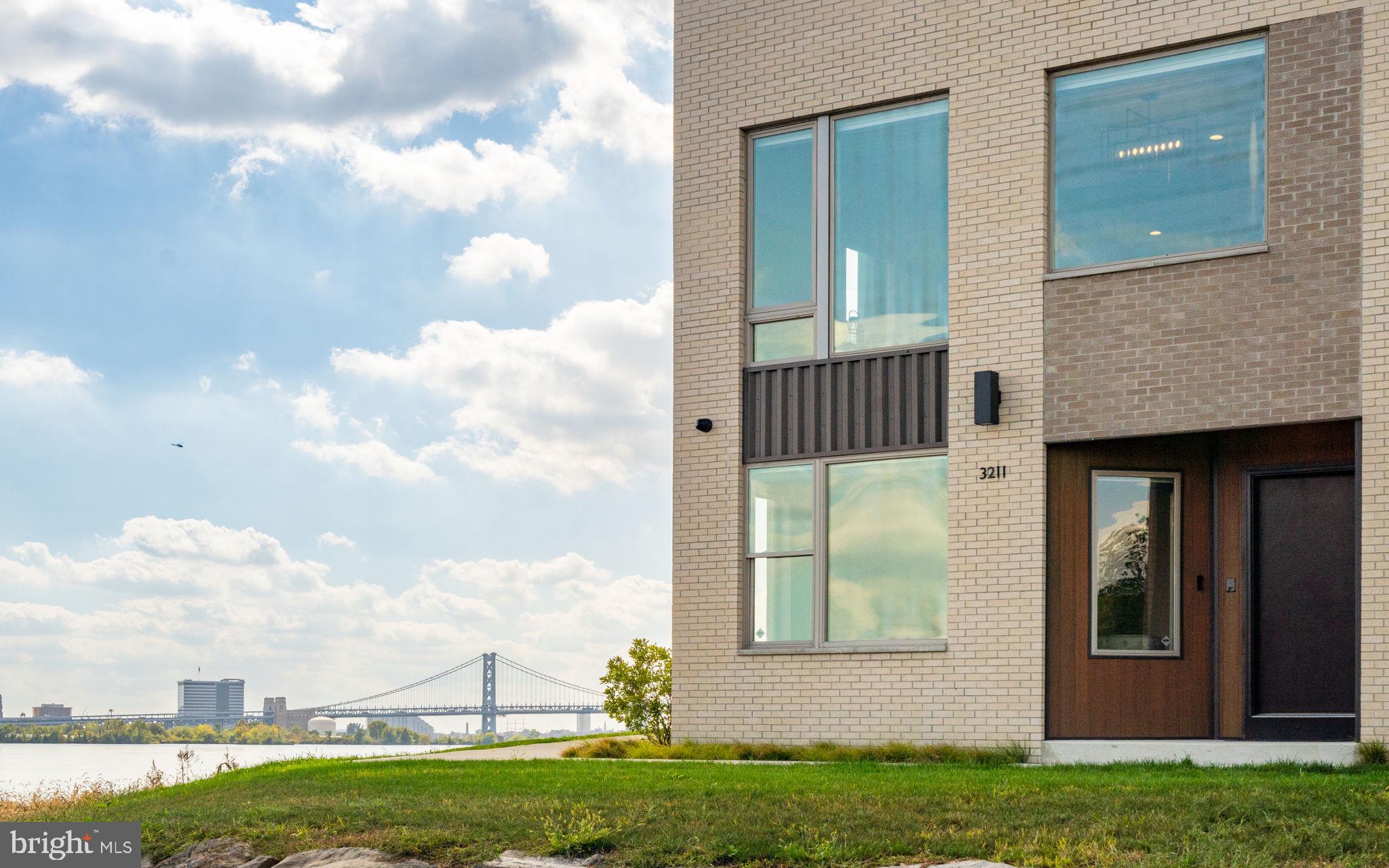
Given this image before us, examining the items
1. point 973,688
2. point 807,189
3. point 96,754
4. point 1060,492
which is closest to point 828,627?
point 973,688

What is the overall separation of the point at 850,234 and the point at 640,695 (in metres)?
6.52

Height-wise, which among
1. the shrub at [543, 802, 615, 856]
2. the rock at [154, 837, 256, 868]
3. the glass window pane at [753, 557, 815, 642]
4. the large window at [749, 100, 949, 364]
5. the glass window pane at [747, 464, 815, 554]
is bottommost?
the rock at [154, 837, 256, 868]

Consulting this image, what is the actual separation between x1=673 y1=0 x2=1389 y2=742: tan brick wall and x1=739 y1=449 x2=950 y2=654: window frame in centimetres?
12

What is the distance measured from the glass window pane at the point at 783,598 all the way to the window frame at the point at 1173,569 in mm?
2855

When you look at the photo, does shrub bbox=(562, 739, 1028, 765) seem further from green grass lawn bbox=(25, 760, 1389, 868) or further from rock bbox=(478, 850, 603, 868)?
rock bbox=(478, 850, 603, 868)

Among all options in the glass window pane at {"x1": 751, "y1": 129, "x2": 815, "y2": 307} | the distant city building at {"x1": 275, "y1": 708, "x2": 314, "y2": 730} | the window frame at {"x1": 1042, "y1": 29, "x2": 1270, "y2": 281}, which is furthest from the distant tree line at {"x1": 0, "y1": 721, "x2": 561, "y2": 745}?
the window frame at {"x1": 1042, "y1": 29, "x2": 1270, "y2": 281}

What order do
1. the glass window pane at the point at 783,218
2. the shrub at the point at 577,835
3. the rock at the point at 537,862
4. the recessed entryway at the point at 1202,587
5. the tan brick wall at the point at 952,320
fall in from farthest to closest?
the glass window pane at the point at 783,218 < the tan brick wall at the point at 952,320 < the recessed entryway at the point at 1202,587 < the shrub at the point at 577,835 < the rock at the point at 537,862

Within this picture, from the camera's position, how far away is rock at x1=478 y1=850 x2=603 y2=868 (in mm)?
7723

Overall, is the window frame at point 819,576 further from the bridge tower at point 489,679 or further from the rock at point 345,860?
the bridge tower at point 489,679

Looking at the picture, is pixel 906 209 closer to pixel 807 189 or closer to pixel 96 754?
pixel 807 189

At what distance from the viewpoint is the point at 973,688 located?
46.0 feet

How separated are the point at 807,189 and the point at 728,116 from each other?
1.29 m

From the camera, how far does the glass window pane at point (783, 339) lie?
15516mm

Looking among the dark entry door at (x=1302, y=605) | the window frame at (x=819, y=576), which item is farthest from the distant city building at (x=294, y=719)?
the dark entry door at (x=1302, y=605)
